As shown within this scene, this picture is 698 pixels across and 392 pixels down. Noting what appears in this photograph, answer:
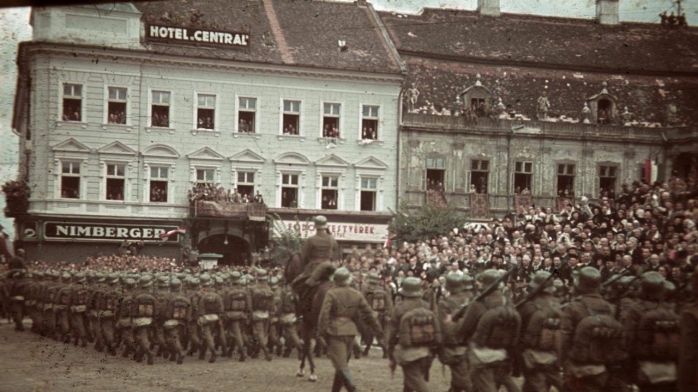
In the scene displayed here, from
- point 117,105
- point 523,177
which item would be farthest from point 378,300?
point 117,105

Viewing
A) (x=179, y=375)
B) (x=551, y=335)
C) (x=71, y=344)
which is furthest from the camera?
(x=71, y=344)

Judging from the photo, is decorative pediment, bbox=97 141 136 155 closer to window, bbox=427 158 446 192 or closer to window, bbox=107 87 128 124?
window, bbox=107 87 128 124

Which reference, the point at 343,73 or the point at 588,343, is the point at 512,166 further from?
the point at 588,343

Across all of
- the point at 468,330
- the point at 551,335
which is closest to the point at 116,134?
the point at 468,330

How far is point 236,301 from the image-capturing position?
48.3 ft

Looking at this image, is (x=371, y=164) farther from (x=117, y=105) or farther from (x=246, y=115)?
(x=117, y=105)

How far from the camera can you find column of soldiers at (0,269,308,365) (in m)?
13.7

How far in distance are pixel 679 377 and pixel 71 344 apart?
10560 millimetres

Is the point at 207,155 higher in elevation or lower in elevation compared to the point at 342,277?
higher

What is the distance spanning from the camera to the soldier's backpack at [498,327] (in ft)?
30.8

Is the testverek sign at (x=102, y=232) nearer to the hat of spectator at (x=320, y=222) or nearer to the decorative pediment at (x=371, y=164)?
the hat of spectator at (x=320, y=222)

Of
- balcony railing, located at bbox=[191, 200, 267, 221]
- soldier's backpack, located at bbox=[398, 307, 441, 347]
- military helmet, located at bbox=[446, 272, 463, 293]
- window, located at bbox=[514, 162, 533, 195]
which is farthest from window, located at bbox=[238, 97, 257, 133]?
soldier's backpack, located at bbox=[398, 307, 441, 347]

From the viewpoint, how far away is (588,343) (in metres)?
8.79

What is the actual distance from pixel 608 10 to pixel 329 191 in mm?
5316
